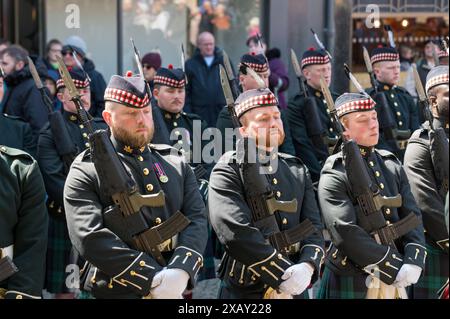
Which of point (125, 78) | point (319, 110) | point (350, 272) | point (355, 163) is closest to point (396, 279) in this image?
point (350, 272)

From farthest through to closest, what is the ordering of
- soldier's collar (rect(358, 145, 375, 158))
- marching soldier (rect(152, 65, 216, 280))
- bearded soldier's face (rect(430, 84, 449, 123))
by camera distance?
marching soldier (rect(152, 65, 216, 280)) → bearded soldier's face (rect(430, 84, 449, 123)) → soldier's collar (rect(358, 145, 375, 158))

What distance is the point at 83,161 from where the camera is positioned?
4238 mm

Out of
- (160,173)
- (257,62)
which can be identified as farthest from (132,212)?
(257,62)

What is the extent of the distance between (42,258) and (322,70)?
373cm

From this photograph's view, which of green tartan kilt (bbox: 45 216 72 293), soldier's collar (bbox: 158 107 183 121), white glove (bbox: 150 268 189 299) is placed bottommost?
green tartan kilt (bbox: 45 216 72 293)

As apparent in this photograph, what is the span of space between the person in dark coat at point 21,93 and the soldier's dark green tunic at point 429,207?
282cm

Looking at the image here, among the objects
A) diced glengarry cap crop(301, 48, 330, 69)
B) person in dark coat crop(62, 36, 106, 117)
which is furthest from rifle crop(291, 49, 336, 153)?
person in dark coat crop(62, 36, 106, 117)

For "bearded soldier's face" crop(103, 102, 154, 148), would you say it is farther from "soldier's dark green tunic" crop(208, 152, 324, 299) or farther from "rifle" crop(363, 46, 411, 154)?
"rifle" crop(363, 46, 411, 154)

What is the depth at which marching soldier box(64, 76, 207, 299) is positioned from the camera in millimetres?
4066

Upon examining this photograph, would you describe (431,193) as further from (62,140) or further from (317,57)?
(317,57)

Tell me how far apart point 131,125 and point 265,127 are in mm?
759

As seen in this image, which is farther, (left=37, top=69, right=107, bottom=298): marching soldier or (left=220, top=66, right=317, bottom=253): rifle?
(left=37, top=69, right=107, bottom=298): marching soldier

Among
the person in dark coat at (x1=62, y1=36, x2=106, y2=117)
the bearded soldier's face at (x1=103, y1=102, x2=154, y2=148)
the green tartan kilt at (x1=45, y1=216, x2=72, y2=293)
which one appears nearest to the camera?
the bearded soldier's face at (x1=103, y1=102, x2=154, y2=148)

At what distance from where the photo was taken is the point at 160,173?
4.35 metres
